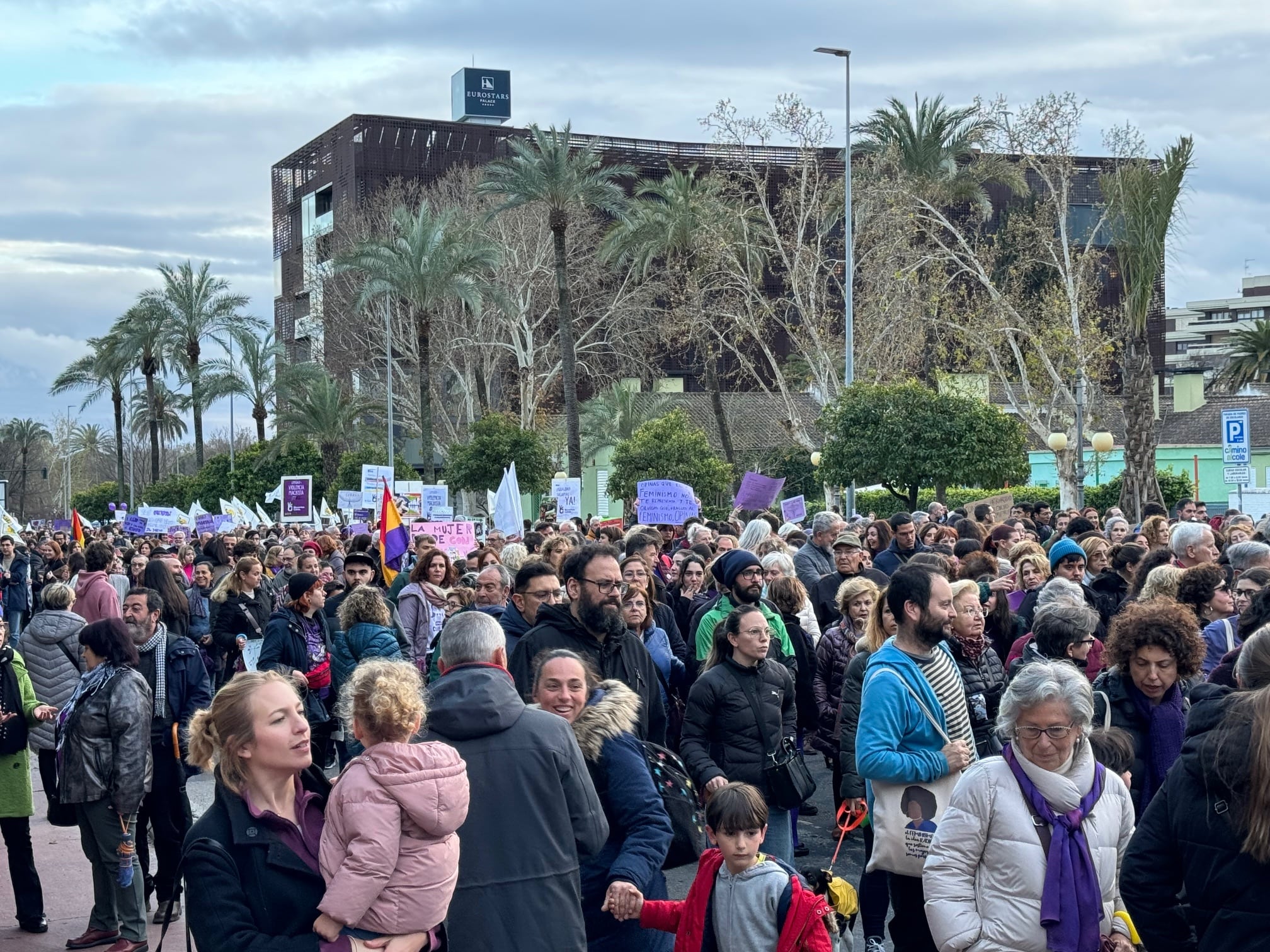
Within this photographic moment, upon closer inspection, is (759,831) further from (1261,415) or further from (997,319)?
(1261,415)

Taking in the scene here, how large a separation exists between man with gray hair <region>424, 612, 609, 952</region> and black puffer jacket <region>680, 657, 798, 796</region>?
103 inches

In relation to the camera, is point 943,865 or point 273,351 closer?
point 943,865

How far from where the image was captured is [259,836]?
356 cm

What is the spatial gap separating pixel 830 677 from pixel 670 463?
100 ft

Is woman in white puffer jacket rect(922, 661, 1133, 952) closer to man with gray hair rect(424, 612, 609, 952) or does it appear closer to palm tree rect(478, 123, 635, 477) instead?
man with gray hair rect(424, 612, 609, 952)

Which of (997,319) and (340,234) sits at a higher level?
(340,234)

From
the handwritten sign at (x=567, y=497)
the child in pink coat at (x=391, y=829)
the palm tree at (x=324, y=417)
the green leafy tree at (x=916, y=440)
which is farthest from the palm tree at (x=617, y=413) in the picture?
the child in pink coat at (x=391, y=829)

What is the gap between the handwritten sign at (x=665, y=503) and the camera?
18.7 meters

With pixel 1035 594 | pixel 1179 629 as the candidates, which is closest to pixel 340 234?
pixel 1035 594

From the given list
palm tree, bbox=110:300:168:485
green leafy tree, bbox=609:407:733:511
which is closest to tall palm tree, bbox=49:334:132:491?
palm tree, bbox=110:300:168:485

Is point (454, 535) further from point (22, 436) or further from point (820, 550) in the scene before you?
point (22, 436)

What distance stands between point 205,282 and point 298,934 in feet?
171

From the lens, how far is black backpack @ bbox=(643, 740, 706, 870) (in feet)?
16.2

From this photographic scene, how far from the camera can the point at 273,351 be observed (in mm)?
55594
